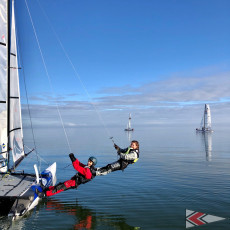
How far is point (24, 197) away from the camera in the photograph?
967 centimetres

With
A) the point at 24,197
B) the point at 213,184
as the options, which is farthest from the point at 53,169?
the point at 213,184

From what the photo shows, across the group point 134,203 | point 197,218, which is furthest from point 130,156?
point 197,218

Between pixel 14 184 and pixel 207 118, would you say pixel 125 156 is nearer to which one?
pixel 14 184

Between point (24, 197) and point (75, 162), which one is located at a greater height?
point (75, 162)

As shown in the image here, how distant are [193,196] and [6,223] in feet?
30.3

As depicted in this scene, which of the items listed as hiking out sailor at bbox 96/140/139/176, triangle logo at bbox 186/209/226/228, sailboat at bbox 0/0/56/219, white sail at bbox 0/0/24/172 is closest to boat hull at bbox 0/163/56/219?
sailboat at bbox 0/0/56/219

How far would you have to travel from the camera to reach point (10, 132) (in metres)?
14.1

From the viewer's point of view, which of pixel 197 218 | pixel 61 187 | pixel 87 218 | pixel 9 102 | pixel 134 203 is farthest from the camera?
pixel 9 102

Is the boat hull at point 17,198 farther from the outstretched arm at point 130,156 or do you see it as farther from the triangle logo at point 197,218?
the triangle logo at point 197,218

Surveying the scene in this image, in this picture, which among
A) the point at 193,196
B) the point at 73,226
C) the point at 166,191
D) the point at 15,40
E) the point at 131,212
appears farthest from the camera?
the point at 15,40

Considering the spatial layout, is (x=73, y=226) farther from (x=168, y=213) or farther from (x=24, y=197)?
(x=168, y=213)

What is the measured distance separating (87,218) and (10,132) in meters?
7.43

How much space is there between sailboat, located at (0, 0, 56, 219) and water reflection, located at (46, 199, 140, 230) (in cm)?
112

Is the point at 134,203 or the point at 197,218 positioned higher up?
the point at 134,203
